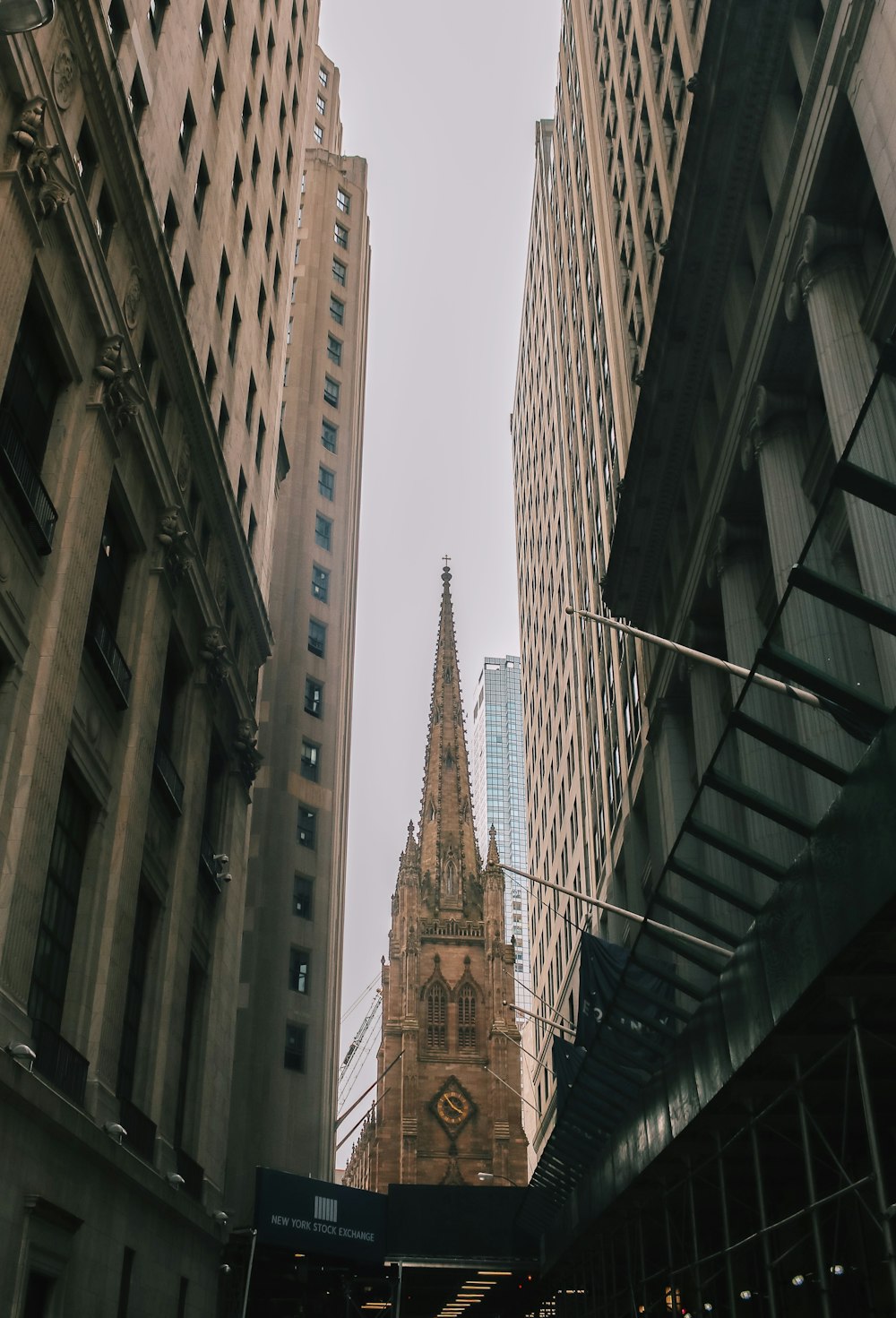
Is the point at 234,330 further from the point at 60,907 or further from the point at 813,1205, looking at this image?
the point at 813,1205

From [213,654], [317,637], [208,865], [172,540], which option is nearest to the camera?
[172,540]

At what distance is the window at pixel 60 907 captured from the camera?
20953 mm

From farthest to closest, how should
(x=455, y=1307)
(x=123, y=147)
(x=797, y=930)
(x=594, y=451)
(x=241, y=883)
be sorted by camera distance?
(x=455, y=1307)
(x=594, y=451)
(x=241, y=883)
(x=123, y=147)
(x=797, y=930)

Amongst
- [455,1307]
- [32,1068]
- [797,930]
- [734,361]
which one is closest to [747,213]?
[734,361]

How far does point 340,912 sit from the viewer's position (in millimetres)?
62781

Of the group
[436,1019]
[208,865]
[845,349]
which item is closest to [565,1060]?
[208,865]

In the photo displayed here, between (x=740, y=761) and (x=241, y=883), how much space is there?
17.2 m

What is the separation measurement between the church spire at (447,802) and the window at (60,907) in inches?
4903

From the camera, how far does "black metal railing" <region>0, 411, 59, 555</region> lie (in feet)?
62.0

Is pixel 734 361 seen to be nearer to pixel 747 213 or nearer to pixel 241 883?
pixel 747 213

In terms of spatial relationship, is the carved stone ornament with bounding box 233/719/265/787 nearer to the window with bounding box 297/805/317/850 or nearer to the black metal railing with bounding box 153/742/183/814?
the black metal railing with bounding box 153/742/183/814

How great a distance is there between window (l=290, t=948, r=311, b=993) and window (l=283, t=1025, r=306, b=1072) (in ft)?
5.08

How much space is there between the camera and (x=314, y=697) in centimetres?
5812

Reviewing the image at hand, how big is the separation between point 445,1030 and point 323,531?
277ft
